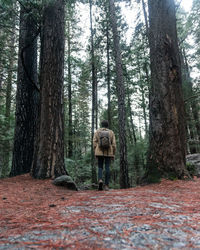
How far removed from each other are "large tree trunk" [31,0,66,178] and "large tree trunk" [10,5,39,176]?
0.84m

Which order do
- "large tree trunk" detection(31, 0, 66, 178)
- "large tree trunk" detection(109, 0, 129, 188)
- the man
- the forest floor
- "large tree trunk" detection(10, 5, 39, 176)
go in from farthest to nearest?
"large tree trunk" detection(109, 0, 129, 188) → "large tree trunk" detection(10, 5, 39, 176) → the man → "large tree trunk" detection(31, 0, 66, 178) → the forest floor

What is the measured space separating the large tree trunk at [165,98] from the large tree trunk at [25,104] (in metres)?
4.08

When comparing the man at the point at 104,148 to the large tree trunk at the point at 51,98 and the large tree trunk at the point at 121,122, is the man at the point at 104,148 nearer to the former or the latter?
the large tree trunk at the point at 51,98

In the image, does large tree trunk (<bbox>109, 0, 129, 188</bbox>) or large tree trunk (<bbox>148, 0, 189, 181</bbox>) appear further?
large tree trunk (<bbox>109, 0, 129, 188</bbox>)

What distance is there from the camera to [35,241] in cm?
141

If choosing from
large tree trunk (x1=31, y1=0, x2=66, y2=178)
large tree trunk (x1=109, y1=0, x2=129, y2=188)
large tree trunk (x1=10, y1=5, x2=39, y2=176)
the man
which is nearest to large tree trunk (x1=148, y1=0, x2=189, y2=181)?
the man

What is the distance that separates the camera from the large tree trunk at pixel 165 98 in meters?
4.82

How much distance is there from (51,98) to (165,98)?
10.9 feet

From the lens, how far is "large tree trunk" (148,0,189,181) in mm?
4820

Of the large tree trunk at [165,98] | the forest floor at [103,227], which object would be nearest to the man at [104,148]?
the large tree trunk at [165,98]

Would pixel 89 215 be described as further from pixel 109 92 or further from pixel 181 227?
pixel 109 92

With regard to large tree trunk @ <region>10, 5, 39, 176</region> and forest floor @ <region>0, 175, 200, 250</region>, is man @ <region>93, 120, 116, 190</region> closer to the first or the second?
large tree trunk @ <region>10, 5, 39, 176</region>

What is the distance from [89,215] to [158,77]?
439 centimetres

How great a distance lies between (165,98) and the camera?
5.09 metres
